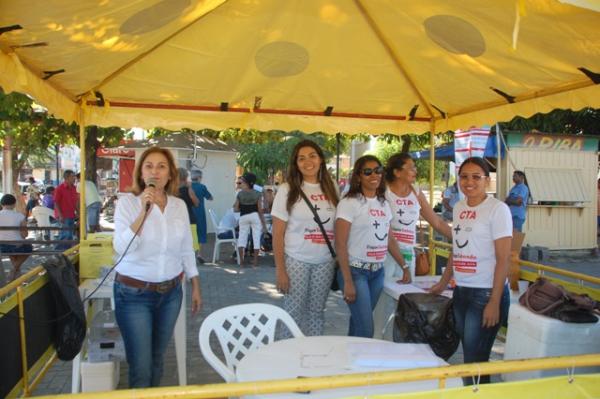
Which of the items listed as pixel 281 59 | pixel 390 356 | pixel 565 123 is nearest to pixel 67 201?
pixel 281 59

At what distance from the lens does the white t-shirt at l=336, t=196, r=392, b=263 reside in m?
3.52

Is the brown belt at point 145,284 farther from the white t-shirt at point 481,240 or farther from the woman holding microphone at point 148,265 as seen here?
the white t-shirt at point 481,240

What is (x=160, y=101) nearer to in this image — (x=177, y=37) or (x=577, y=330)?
(x=177, y=37)

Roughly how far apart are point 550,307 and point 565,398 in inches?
46.6

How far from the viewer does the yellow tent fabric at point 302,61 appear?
285 cm

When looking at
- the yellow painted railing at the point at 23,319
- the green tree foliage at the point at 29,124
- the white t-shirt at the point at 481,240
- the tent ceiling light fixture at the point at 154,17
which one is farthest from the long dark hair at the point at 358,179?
the green tree foliage at the point at 29,124

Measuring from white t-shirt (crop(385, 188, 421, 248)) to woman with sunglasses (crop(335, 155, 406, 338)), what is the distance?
528 millimetres

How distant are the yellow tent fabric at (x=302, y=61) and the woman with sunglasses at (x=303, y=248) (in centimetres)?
114

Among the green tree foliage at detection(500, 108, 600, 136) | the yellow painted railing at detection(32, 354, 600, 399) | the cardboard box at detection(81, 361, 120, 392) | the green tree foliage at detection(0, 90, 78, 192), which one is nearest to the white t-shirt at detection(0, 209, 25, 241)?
the green tree foliage at detection(0, 90, 78, 192)

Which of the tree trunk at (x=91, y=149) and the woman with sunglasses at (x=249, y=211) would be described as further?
the tree trunk at (x=91, y=149)

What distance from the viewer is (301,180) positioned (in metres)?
3.65

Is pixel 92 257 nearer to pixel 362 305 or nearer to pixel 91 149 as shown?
pixel 362 305

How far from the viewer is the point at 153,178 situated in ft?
9.71

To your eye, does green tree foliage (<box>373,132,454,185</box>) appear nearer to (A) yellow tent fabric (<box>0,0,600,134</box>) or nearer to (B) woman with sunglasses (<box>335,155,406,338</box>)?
(A) yellow tent fabric (<box>0,0,600,134</box>)
